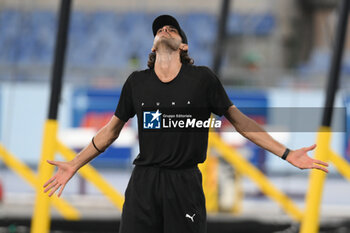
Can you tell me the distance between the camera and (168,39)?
110 inches

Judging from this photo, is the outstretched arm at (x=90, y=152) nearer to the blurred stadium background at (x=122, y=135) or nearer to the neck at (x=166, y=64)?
the neck at (x=166, y=64)

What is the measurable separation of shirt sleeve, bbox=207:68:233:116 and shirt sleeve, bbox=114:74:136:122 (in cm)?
31

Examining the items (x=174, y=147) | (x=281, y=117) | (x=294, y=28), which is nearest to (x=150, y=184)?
(x=174, y=147)

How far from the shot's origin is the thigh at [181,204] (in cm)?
279

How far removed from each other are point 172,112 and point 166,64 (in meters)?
0.18

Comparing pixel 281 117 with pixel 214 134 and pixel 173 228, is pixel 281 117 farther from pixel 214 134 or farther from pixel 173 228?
pixel 173 228

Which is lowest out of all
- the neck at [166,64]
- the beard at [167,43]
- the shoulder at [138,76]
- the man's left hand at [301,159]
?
Answer: the man's left hand at [301,159]

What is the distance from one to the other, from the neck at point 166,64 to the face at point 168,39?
22 millimetres

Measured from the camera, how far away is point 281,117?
930 centimetres

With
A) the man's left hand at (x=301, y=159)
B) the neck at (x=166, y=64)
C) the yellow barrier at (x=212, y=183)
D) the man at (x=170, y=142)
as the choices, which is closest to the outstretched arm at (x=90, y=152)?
the man at (x=170, y=142)

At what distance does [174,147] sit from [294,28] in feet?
52.2

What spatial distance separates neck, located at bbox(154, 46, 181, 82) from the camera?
2.80 m

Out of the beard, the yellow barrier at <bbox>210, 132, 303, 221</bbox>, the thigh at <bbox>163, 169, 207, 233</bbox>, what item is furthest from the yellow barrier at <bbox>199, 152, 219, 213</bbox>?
the beard

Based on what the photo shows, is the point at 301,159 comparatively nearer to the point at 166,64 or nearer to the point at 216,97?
the point at 216,97
